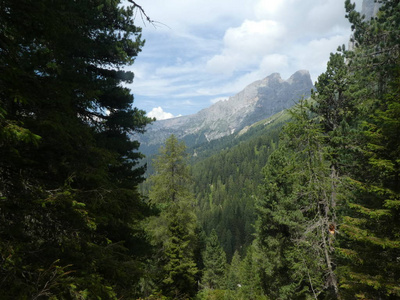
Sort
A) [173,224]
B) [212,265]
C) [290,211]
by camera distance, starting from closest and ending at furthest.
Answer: [290,211] → [173,224] → [212,265]

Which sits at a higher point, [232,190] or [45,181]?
[45,181]

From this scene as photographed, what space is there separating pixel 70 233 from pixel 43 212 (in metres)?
0.56

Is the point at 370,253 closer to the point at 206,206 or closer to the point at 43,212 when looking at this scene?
the point at 43,212

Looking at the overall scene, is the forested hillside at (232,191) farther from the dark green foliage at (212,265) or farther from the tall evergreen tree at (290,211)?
the tall evergreen tree at (290,211)

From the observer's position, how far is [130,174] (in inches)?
412

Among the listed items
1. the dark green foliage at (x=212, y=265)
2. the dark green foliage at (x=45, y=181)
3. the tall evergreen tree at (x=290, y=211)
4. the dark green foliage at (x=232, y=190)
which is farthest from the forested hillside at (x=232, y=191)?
the dark green foliage at (x=45, y=181)

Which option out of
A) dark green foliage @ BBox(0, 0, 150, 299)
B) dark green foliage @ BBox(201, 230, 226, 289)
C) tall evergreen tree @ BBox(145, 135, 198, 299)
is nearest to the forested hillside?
dark green foliage @ BBox(201, 230, 226, 289)

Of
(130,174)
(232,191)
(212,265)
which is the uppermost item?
(130,174)

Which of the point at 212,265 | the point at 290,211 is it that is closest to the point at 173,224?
the point at 290,211

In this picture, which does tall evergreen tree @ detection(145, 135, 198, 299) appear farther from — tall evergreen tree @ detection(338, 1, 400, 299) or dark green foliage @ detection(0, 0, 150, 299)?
dark green foliage @ detection(0, 0, 150, 299)

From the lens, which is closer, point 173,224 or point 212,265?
point 173,224

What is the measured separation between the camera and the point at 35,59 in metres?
4.04

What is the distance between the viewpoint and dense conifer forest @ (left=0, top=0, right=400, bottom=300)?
3389mm

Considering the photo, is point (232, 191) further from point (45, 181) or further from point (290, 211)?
point (45, 181)
